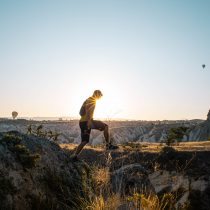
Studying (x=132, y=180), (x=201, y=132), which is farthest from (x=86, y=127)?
(x=201, y=132)

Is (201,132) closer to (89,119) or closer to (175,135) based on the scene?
(175,135)

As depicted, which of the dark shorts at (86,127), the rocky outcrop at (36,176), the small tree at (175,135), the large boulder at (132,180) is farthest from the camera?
the small tree at (175,135)

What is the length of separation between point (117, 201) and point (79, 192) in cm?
163

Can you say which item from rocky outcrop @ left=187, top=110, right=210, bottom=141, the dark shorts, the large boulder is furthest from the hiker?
rocky outcrop @ left=187, top=110, right=210, bottom=141

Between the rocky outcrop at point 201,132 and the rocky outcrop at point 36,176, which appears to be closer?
the rocky outcrop at point 36,176

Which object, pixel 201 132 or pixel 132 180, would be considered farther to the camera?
pixel 201 132

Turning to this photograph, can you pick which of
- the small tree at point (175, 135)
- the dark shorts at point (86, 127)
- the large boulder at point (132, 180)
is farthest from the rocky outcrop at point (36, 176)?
the small tree at point (175, 135)

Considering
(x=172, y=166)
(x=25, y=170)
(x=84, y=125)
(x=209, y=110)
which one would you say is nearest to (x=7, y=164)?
(x=25, y=170)

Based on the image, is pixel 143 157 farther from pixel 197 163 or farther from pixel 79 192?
pixel 79 192

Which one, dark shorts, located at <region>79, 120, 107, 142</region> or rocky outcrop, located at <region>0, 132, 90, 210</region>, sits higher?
dark shorts, located at <region>79, 120, 107, 142</region>

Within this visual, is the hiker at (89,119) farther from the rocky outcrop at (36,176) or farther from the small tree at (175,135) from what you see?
the small tree at (175,135)

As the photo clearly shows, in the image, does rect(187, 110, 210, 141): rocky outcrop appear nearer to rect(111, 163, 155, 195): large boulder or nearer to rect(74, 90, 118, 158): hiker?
rect(74, 90, 118, 158): hiker

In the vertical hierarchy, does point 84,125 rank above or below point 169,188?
above

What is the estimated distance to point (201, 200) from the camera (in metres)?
17.2
